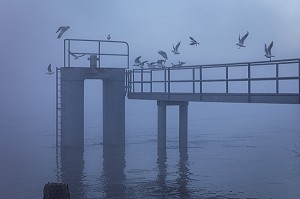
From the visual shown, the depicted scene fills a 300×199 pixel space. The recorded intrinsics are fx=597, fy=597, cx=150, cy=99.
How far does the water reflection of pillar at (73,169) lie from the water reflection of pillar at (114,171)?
1.10 metres

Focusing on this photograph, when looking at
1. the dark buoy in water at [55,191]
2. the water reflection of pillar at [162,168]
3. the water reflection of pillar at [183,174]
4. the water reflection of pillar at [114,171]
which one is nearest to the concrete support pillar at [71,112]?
the water reflection of pillar at [114,171]

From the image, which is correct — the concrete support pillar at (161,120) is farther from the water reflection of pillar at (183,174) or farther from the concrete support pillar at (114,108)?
the concrete support pillar at (114,108)

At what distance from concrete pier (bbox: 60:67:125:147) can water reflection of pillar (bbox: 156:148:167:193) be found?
250 cm

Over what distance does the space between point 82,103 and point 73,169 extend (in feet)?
20.3

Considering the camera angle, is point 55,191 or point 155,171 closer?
point 55,191

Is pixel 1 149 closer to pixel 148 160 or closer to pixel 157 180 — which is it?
pixel 148 160

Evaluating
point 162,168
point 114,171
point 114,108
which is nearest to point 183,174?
point 162,168

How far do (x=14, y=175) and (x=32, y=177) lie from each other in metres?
1.32

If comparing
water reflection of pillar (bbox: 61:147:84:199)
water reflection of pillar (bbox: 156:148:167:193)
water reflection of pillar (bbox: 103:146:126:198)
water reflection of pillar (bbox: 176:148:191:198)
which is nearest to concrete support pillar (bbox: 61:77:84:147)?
water reflection of pillar (bbox: 61:147:84:199)

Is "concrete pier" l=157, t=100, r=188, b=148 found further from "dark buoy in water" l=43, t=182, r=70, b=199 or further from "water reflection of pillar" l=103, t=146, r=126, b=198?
"dark buoy in water" l=43, t=182, r=70, b=199

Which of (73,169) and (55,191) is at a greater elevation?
(55,191)

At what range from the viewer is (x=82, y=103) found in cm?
3450

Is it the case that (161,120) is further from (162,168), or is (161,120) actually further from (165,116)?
(162,168)

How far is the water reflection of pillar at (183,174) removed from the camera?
73.9ft
